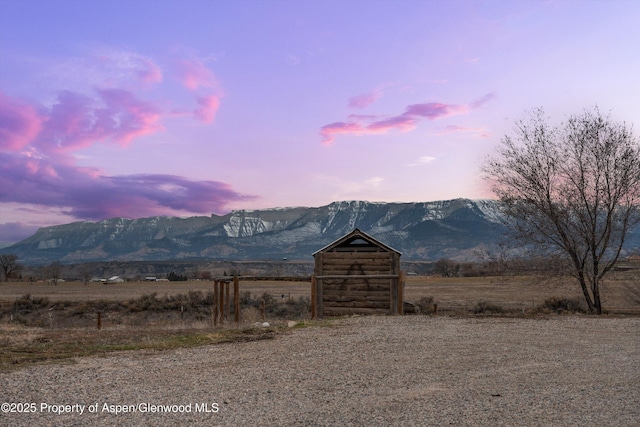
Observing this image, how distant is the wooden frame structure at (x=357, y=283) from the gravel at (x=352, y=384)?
7.02 meters

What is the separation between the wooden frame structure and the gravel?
7016 mm

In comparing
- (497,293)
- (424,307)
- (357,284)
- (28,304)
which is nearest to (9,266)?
(28,304)

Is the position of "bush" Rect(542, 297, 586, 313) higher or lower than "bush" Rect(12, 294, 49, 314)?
higher

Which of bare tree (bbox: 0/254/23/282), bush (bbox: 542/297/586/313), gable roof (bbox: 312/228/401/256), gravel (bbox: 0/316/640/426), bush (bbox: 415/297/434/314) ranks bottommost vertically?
bare tree (bbox: 0/254/23/282)

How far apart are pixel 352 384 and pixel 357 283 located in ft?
41.2

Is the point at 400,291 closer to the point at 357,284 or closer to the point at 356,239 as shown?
the point at 357,284

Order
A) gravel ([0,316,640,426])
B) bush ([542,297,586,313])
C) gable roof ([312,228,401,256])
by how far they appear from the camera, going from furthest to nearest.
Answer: bush ([542,297,586,313]) → gable roof ([312,228,401,256]) → gravel ([0,316,640,426])

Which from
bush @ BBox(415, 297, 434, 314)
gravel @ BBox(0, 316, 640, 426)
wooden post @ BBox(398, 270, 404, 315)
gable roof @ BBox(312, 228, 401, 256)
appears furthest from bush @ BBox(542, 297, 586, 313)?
gravel @ BBox(0, 316, 640, 426)

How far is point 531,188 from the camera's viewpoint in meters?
23.6

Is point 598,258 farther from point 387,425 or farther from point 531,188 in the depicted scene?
point 387,425

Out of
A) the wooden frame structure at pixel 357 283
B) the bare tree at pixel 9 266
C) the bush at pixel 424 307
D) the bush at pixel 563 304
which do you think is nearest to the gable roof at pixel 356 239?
the wooden frame structure at pixel 357 283

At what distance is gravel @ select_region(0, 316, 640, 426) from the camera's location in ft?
24.2

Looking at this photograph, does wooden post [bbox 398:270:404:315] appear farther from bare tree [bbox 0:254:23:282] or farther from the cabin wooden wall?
bare tree [bbox 0:254:23:282]

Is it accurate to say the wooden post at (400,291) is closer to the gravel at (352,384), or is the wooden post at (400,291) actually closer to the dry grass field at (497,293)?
the dry grass field at (497,293)
